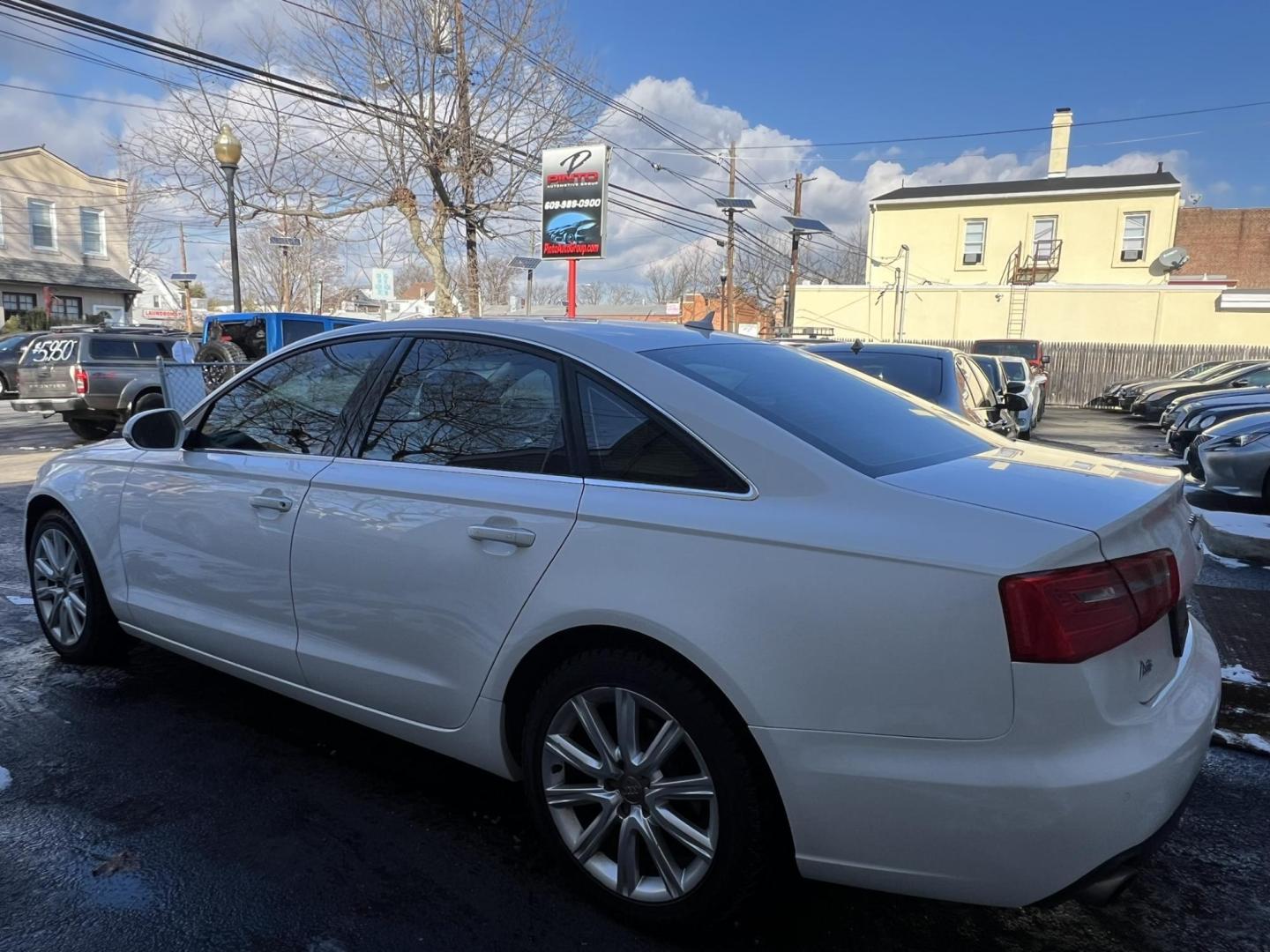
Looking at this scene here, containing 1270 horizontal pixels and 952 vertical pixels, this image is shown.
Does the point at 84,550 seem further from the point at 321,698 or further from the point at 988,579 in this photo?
the point at 988,579

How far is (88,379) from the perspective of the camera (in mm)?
13109

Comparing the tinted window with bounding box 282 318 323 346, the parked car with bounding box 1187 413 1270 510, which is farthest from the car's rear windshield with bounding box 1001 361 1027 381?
the tinted window with bounding box 282 318 323 346

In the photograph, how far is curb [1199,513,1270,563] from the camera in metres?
6.35

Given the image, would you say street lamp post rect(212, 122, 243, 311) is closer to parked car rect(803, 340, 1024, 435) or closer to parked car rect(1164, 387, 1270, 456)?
parked car rect(803, 340, 1024, 435)

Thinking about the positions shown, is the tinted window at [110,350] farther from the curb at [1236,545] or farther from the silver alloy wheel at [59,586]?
the curb at [1236,545]

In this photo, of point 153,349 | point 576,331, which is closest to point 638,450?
point 576,331

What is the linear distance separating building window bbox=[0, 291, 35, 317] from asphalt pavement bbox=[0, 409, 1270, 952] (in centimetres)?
3758

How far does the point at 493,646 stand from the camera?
251 centimetres

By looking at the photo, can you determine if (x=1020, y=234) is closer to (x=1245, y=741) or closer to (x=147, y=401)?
(x=147, y=401)

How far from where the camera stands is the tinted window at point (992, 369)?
13882 mm

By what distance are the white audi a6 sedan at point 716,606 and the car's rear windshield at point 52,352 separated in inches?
484

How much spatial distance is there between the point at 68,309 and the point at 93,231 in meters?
3.65

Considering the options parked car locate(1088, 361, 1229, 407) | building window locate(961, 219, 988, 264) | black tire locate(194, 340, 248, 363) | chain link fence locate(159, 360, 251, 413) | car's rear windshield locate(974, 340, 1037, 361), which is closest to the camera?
chain link fence locate(159, 360, 251, 413)

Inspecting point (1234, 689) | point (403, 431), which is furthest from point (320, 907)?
point (1234, 689)
